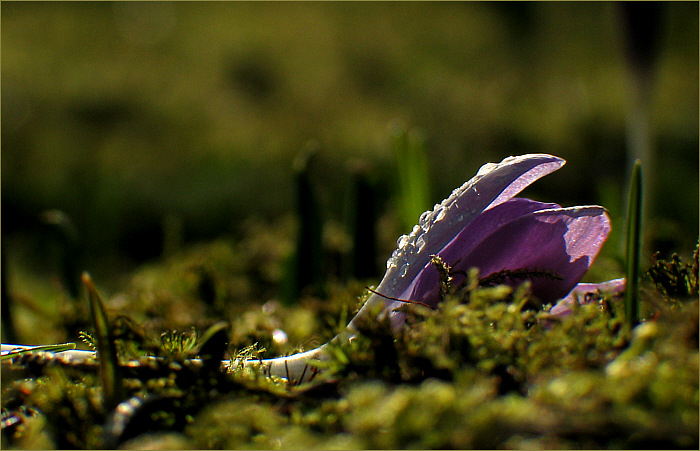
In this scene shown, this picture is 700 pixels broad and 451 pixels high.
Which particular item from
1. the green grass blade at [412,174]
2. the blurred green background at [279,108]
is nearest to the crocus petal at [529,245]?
the green grass blade at [412,174]

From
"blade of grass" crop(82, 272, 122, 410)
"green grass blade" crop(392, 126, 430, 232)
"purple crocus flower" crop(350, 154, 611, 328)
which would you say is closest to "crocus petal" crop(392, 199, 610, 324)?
"purple crocus flower" crop(350, 154, 611, 328)

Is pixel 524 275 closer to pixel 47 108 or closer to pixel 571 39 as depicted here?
pixel 47 108

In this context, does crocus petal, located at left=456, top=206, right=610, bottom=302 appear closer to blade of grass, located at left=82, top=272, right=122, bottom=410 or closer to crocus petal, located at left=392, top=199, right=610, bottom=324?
crocus petal, located at left=392, top=199, right=610, bottom=324

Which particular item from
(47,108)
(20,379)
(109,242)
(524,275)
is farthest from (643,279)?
(47,108)

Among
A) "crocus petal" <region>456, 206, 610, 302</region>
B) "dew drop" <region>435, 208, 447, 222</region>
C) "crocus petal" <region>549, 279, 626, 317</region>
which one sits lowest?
"crocus petal" <region>549, 279, 626, 317</region>

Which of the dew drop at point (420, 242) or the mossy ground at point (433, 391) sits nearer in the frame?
the mossy ground at point (433, 391)

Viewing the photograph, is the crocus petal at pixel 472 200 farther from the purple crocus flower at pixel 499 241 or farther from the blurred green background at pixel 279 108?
the blurred green background at pixel 279 108
